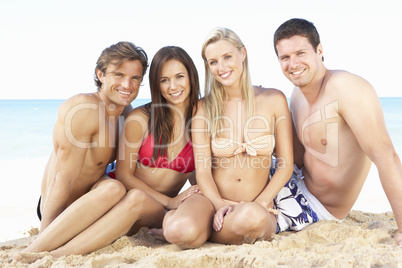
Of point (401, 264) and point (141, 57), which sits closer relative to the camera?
point (401, 264)

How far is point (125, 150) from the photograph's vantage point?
139 inches

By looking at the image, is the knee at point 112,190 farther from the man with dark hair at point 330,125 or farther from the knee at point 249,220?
the man with dark hair at point 330,125

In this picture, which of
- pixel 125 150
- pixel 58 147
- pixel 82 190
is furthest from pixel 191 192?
pixel 58 147

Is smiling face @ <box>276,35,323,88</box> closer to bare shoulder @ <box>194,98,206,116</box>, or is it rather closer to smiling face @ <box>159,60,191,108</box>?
bare shoulder @ <box>194,98,206,116</box>

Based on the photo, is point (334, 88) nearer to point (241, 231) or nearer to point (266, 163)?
point (266, 163)

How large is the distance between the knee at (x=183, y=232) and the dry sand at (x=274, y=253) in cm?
9

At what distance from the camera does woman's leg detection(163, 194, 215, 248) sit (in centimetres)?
289

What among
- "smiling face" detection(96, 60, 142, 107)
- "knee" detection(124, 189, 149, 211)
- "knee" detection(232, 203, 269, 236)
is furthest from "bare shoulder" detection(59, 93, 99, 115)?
Answer: "knee" detection(232, 203, 269, 236)

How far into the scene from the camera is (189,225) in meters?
2.90

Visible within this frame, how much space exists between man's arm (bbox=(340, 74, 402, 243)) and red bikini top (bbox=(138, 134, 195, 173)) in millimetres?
1376

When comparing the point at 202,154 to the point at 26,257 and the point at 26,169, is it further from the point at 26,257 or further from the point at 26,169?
the point at 26,169

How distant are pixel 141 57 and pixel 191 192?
1.31 metres

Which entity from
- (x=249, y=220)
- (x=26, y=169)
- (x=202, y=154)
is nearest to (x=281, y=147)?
(x=202, y=154)

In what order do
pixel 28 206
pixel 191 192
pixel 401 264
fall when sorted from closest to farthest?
pixel 401 264 → pixel 191 192 → pixel 28 206
